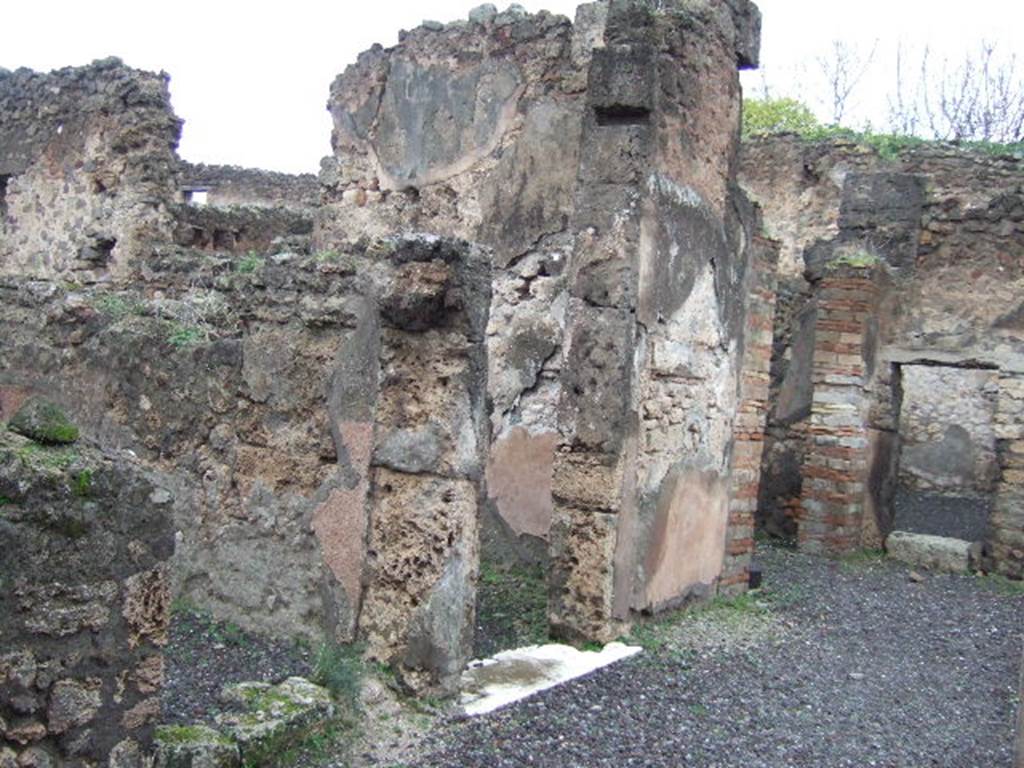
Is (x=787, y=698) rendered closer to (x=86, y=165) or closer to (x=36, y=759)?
(x=36, y=759)

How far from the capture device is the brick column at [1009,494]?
968cm

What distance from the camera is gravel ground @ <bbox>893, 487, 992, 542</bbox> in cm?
1230

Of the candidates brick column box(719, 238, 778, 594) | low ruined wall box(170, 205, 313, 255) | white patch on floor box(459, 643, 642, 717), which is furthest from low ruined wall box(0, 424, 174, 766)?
low ruined wall box(170, 205, 313, 255)

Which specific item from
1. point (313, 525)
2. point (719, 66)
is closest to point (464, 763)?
point (313, 525)

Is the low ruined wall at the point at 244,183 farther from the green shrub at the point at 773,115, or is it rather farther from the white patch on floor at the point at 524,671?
the white patch on floor at the point at 524,671

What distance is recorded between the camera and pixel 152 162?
10375mm

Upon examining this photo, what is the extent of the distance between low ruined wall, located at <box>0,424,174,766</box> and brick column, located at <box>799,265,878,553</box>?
7881 mm

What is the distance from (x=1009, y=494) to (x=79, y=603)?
8813mm

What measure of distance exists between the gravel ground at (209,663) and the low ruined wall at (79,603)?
673mm

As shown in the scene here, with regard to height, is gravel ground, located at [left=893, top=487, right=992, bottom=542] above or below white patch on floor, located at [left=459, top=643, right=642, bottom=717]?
above

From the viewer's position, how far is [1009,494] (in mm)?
9758

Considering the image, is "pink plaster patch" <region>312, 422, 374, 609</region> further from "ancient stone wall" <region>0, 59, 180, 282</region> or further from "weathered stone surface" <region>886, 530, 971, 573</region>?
"weathered stone surface" <region>886, 530, 971, 573</region>

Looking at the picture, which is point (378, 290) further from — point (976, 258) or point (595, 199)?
point (976, 258)

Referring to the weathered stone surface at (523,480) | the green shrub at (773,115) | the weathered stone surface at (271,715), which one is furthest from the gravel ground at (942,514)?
the green shrub at (773,115)
